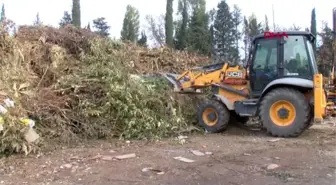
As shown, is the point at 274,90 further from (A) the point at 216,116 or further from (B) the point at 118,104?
(B) the point at 118,104

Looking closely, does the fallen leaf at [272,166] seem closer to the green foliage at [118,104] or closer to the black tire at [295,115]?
the black tire at [295,115]

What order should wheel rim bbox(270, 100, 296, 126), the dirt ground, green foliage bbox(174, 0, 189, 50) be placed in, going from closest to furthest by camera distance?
the dirt ground
wheel rim bbox(270, 100, 296, 126)
green foliage bbox(174, 0, 189, 50)

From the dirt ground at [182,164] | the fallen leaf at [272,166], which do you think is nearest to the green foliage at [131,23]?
the dirt ground at [182,164]

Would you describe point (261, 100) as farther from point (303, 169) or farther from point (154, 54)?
point (154, 54)

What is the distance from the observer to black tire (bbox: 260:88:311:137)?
8.51 meters

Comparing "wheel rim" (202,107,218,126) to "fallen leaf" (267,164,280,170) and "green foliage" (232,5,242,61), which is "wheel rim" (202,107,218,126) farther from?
"green foliage" (232,5,242,61)

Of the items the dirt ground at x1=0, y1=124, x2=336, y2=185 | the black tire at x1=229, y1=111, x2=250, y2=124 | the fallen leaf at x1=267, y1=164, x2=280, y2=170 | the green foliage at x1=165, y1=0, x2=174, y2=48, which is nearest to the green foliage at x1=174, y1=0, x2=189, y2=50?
the green foliage at x1=165, y1=0, x2=174, y2=48

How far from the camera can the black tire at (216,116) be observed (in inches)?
368

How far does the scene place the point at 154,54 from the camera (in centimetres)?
1220

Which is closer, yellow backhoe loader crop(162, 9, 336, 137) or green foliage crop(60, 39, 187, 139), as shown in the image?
green foliage crop(60, 39, 187, 139)

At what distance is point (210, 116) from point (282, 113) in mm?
1588

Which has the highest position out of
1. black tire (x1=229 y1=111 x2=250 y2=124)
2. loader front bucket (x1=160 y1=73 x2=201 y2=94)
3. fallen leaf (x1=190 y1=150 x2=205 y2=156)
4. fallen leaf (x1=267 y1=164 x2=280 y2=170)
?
loader front bucket (x1=160 y1=73 x2=201 y2=94)

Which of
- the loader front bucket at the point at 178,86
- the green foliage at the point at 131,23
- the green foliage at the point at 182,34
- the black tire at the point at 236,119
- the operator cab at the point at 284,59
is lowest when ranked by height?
the black tire at the point at 236,119

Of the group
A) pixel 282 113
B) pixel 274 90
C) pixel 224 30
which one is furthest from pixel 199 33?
pixel 282 113
